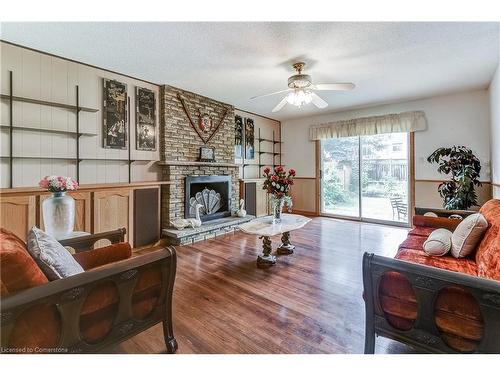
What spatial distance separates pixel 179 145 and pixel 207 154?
21.7 inches

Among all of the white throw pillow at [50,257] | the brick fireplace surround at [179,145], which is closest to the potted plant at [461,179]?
the brick fireplace surround at [179,145]

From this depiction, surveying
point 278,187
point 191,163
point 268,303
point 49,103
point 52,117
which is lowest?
point 268,303

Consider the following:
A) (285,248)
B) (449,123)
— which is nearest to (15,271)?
(285,248)

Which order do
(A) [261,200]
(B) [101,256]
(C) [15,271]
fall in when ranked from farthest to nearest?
(A) [261,200], (B) [101,256], (C) [15,271]

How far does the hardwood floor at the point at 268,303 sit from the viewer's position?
159 centimetres

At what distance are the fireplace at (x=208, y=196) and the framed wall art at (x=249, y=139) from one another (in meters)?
1.19

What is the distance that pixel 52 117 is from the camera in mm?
2904

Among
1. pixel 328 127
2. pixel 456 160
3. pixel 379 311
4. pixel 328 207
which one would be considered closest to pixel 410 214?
pixel 456 160

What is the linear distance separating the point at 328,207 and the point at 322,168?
0.98 m

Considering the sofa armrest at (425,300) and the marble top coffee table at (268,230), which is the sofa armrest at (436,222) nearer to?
the marble top coffee table at (268,230)

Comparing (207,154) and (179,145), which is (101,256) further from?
(207,154)

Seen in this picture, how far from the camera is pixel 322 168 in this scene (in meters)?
6.08

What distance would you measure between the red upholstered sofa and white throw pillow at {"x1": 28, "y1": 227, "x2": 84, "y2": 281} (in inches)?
61.7

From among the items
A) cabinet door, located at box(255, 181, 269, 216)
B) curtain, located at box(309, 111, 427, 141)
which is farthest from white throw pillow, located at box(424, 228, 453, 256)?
cabinet door, located at box(255, 181, 269, 216)
